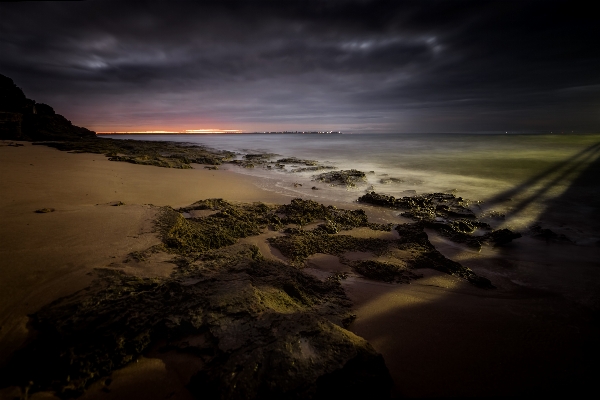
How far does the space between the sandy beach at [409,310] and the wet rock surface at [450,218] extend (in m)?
0.58

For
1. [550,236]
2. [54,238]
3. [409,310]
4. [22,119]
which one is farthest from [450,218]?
[22,119]

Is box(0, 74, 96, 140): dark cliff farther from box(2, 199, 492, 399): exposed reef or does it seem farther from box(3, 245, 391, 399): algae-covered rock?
box(3, 245, 391, 399): algae-covered rock

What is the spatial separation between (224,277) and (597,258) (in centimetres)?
713

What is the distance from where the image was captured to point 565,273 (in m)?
4.32

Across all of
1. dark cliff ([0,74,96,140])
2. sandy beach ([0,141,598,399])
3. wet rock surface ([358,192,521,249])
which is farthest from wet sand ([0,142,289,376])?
dark cliff ([0,74,96,140])

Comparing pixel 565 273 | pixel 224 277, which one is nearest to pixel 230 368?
pixel 224 277

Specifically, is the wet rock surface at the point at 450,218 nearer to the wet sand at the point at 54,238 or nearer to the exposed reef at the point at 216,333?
the exposed reef at the point at 216,333

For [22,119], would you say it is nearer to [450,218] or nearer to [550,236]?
[450,218]

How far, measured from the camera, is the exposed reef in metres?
1.74

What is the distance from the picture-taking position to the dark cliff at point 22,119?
68.6ft

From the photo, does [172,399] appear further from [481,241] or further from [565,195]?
[565,195]

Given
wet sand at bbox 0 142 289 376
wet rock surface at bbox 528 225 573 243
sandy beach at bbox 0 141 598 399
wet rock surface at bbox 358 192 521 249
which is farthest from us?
wet rock surface at bbox 528 225 573 243

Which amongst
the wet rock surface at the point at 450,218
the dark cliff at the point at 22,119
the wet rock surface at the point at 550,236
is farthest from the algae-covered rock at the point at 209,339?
the dark cliff at the point at 22,119

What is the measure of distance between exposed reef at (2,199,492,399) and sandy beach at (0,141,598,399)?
15 cm
